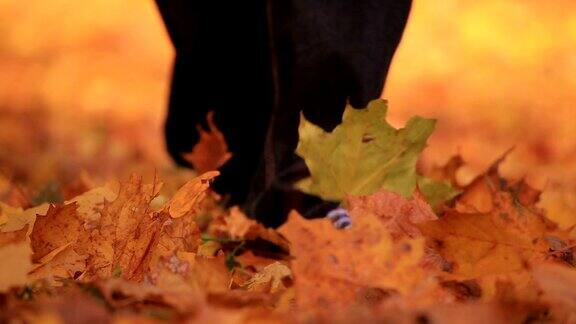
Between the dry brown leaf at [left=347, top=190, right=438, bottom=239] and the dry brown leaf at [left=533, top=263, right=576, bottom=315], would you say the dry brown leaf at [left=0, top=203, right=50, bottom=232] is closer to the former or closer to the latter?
the dry brown leaf at [left=347, top=190, right=438, bottom=239]

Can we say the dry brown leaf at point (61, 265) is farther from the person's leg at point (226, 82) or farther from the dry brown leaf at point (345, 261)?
the person's leg at point (226, 82)

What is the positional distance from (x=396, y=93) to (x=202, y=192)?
192 inches

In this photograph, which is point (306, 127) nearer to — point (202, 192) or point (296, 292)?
point (202, 192)

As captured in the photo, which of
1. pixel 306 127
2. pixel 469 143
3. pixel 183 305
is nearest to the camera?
pixel 183 305

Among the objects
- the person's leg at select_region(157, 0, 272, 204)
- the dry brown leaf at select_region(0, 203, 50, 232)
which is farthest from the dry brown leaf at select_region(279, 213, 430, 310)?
the person's leg at select_region(157, 0, 272, 204)

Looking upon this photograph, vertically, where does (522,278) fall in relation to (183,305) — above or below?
below

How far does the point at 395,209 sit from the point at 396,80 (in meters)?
4.92

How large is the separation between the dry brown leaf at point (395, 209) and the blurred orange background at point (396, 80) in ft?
12.2

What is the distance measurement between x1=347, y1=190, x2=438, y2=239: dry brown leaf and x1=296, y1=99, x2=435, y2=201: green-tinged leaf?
19 cm

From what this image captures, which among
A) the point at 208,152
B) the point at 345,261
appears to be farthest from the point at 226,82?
the point at 345,261

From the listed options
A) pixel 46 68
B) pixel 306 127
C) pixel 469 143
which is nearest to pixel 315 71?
pixel 306 127

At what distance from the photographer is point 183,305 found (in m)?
1.10

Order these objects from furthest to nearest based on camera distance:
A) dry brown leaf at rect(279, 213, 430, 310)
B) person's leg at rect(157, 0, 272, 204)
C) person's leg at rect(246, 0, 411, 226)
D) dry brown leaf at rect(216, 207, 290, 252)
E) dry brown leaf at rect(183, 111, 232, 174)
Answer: person's leg at rect(157, 0, 272, 204) < dry brown leaf at rect(183, 111, 232, 174) < person's leg at rect(246, 0, 411, 226) < dry brown leaf at rect(216, 207, 290, 252) < dry brown leaf at rect(279, 213, 430, 310)

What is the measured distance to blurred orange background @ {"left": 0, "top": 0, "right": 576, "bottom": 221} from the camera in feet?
18.2
